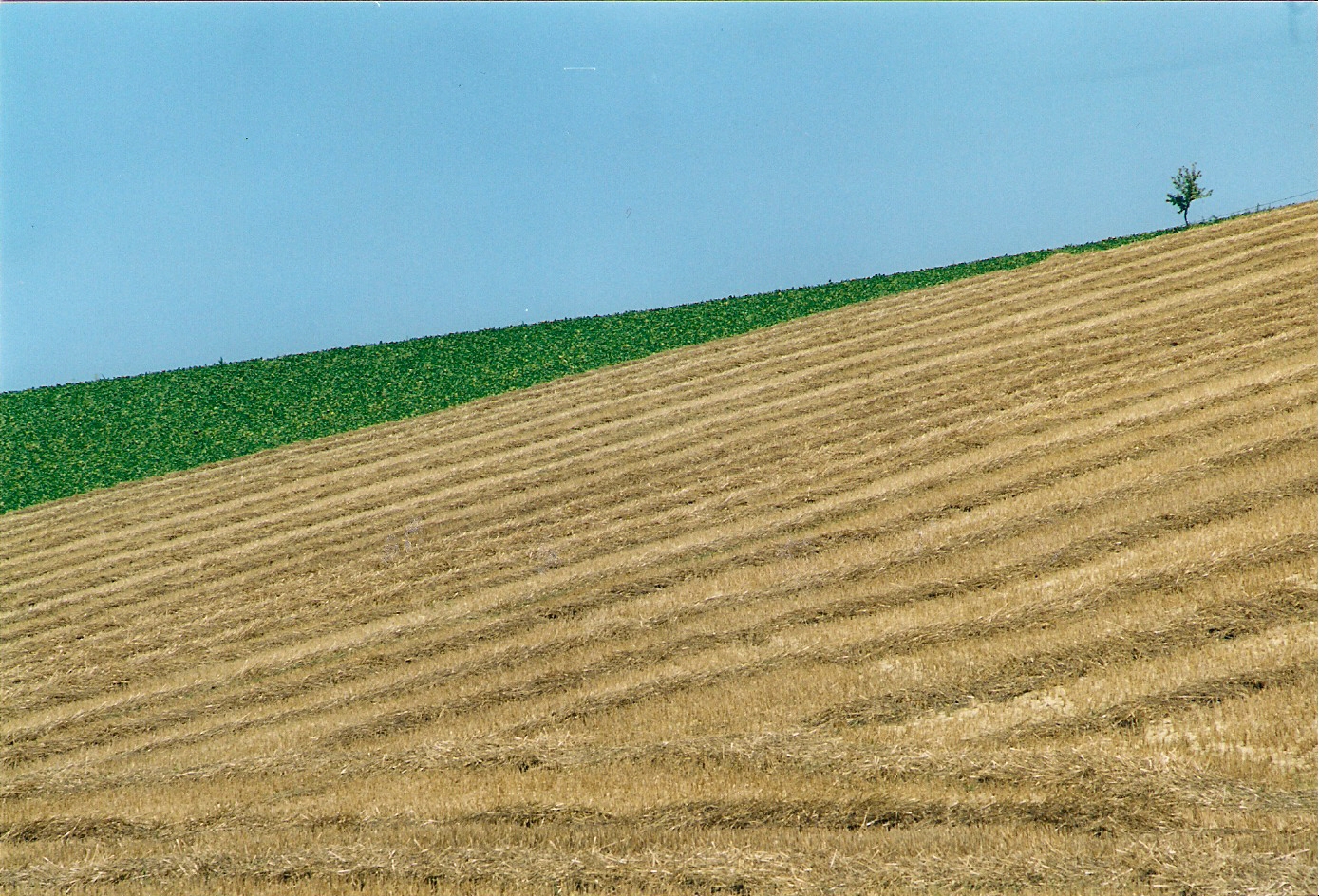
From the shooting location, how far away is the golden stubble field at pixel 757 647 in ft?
22.8

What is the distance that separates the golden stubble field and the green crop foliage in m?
5.94

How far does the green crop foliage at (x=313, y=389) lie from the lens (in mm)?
25234

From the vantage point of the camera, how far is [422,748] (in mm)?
9086

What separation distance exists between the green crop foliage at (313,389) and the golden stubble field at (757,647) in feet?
19.5

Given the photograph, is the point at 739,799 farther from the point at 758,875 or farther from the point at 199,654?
the point at 199,654

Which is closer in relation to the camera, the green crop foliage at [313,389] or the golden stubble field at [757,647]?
the golden stubble field at [757,647]

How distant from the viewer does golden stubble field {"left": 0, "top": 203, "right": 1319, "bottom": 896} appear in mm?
6953

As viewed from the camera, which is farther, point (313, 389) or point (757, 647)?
point (313, 389)

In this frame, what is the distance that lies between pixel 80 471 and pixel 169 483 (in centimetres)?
376

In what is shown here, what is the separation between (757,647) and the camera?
9984 millimetres

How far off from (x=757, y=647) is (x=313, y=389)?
24.6m

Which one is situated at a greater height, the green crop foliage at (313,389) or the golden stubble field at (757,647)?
the green crop foliage at (313,389)

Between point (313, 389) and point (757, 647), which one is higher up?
point (313, 389)

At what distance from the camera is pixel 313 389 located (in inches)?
1233
